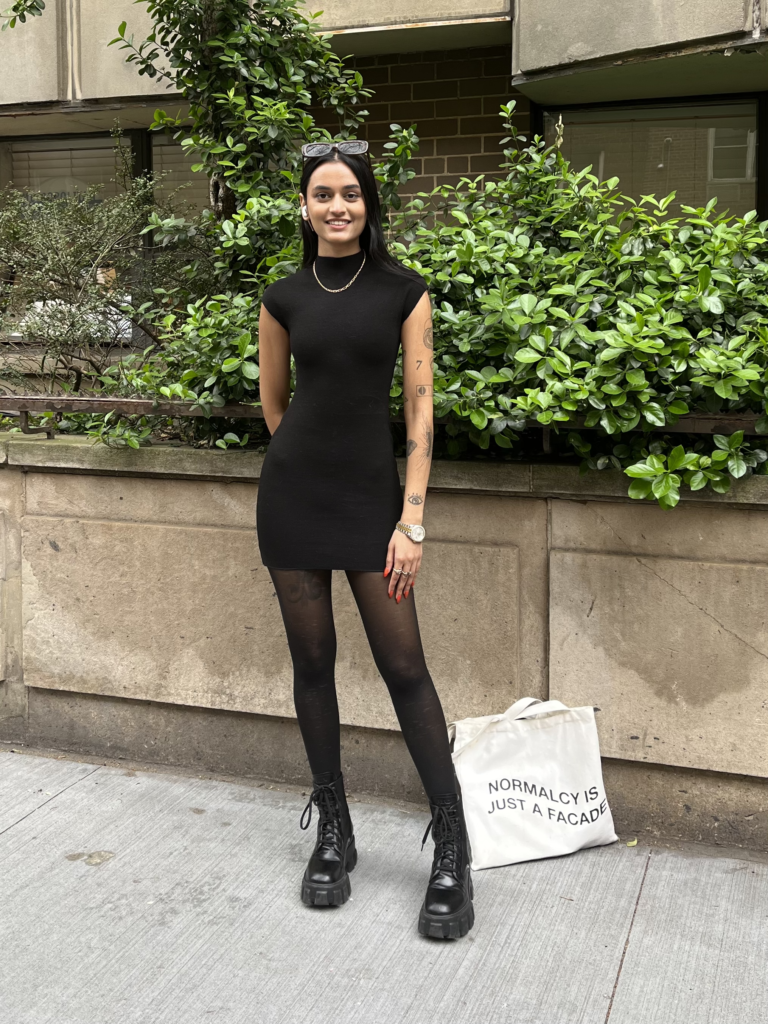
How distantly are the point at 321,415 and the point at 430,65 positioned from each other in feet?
17.0

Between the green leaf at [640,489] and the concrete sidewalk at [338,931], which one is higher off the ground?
the green leaf at [640,489]

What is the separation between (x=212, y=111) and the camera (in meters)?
4.36

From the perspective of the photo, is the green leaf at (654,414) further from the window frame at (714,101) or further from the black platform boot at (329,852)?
the window frame at (714,101)

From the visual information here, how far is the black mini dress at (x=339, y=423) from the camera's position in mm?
2699

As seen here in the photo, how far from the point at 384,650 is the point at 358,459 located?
0.54 meters

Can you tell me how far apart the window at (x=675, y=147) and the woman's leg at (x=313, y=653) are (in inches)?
198

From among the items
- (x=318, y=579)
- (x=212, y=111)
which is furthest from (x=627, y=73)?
(x=318, y=579)

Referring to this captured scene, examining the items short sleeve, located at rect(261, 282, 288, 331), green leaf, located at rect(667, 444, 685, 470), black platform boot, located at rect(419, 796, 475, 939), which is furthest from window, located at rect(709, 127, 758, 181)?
black platform boot, located at rect(419, 796, 475, 939)

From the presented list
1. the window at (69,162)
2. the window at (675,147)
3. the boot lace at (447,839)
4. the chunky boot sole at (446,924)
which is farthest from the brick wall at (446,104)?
the chunky boot sole at (446,924)

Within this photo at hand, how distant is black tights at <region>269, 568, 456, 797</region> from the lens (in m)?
2.81

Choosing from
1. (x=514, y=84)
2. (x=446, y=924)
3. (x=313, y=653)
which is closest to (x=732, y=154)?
(x=514, y=84)

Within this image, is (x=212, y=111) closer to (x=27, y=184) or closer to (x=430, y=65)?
(x=430, y=65)

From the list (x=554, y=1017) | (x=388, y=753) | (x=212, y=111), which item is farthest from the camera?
(x=212, y=111)

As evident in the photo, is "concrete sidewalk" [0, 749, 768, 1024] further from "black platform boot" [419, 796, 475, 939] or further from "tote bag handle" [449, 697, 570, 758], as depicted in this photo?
"tote bag handle" [449, 697, 570, 758]
